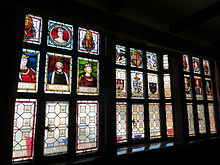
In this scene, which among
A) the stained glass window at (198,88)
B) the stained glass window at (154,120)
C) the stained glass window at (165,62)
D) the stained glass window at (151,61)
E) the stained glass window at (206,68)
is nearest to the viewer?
the stained glass window at (154,120)

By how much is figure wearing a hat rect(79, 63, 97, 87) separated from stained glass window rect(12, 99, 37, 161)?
70 cm

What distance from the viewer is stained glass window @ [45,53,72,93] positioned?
2008 mm

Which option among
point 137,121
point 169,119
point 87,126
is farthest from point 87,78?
point 169,119

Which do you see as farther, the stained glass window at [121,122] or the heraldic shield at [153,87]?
the heraldic shield at [153,87]

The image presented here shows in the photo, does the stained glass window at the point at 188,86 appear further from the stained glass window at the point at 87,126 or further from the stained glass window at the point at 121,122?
the stained glass window at the point at 87,126

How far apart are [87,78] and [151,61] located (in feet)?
4.68

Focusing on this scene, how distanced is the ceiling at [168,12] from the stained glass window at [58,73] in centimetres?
79

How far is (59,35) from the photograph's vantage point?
2.19 metres

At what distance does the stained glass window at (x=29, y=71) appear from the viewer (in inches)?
72.8

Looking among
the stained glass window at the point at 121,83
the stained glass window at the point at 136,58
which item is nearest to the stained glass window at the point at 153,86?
the stained glass window at the point at 136,58

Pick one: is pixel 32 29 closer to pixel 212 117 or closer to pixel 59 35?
pixel 59 35

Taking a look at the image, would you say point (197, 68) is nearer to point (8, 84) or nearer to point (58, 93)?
point (58, 93)

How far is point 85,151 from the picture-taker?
2096 millimetres

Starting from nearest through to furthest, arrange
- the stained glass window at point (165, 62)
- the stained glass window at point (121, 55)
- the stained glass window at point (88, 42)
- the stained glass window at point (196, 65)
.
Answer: the stained glass window at point (88, 42) → the stained glass window at point (121, 55) → the stained glass window at point (165, 62) → the stained glass window at point (196, 65)
